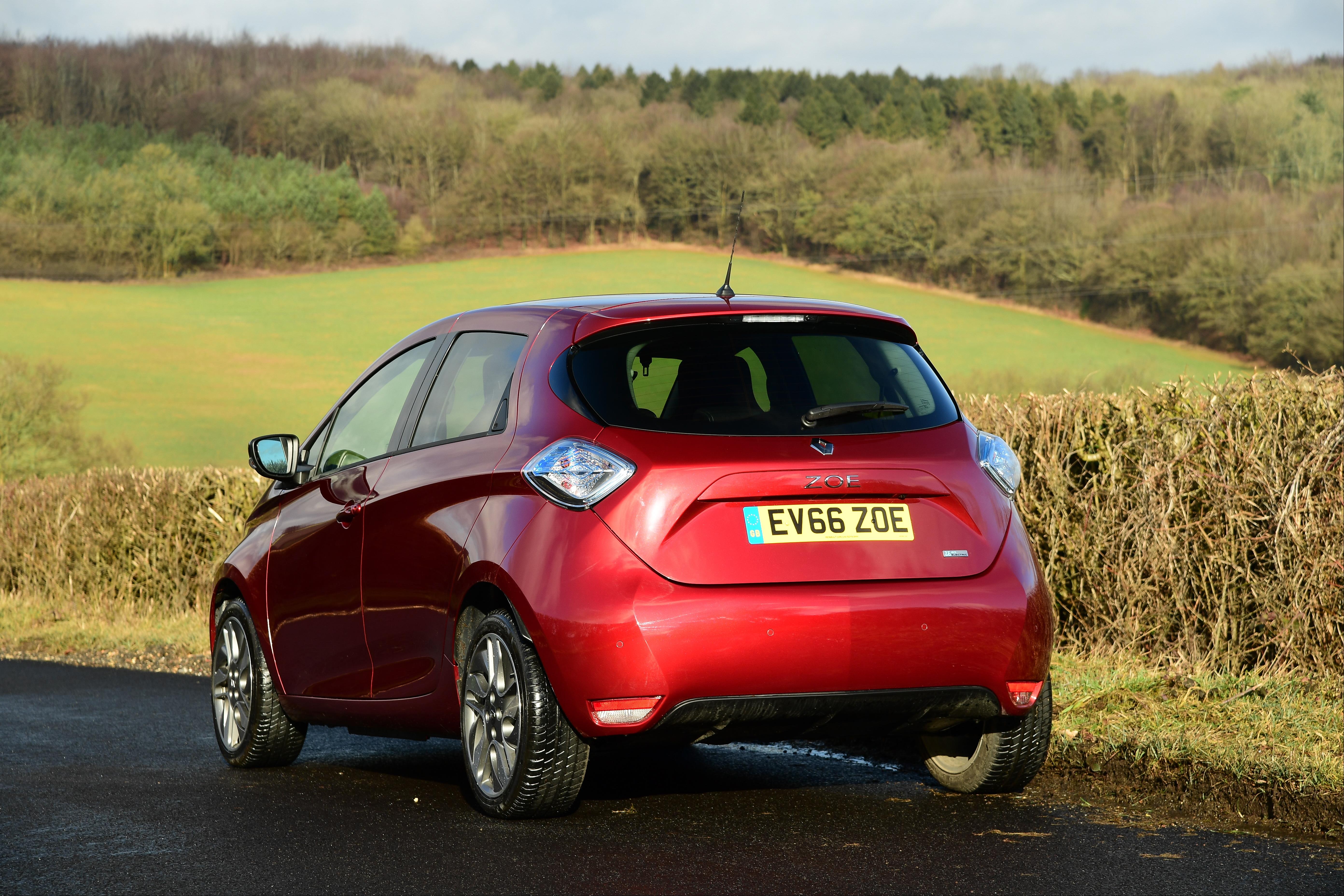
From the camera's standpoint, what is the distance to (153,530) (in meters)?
17.5

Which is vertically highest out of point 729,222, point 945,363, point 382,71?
point 382,71

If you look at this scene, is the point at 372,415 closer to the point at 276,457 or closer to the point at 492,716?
the point at 276,457

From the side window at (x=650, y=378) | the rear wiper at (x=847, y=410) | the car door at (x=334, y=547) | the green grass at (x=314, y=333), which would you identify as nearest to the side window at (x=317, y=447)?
the car door at (x=334, y=547)

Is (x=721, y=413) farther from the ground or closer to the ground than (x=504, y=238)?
farther from the ground

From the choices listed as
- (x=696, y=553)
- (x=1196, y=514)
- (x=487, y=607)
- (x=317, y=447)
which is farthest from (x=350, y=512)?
(x=1196, y=514)

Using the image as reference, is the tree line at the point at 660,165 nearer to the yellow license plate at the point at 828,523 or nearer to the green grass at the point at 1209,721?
the green grass at the point at 1209,721

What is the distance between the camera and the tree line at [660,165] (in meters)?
75.2

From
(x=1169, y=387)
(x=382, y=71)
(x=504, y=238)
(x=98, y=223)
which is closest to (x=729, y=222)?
(x=504, y=238)

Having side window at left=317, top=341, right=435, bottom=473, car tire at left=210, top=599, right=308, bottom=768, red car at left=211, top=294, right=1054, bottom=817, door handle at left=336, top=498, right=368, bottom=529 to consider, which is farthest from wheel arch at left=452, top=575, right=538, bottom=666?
car tire at left=210, top=599, right=308, bottom=768

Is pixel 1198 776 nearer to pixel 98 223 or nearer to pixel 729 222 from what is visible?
pixel 729 222

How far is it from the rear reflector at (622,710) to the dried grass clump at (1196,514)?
13.1ft

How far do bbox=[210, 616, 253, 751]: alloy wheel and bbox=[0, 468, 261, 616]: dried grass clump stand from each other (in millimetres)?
9644

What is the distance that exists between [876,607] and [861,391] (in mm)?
800

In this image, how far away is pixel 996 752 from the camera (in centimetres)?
553
